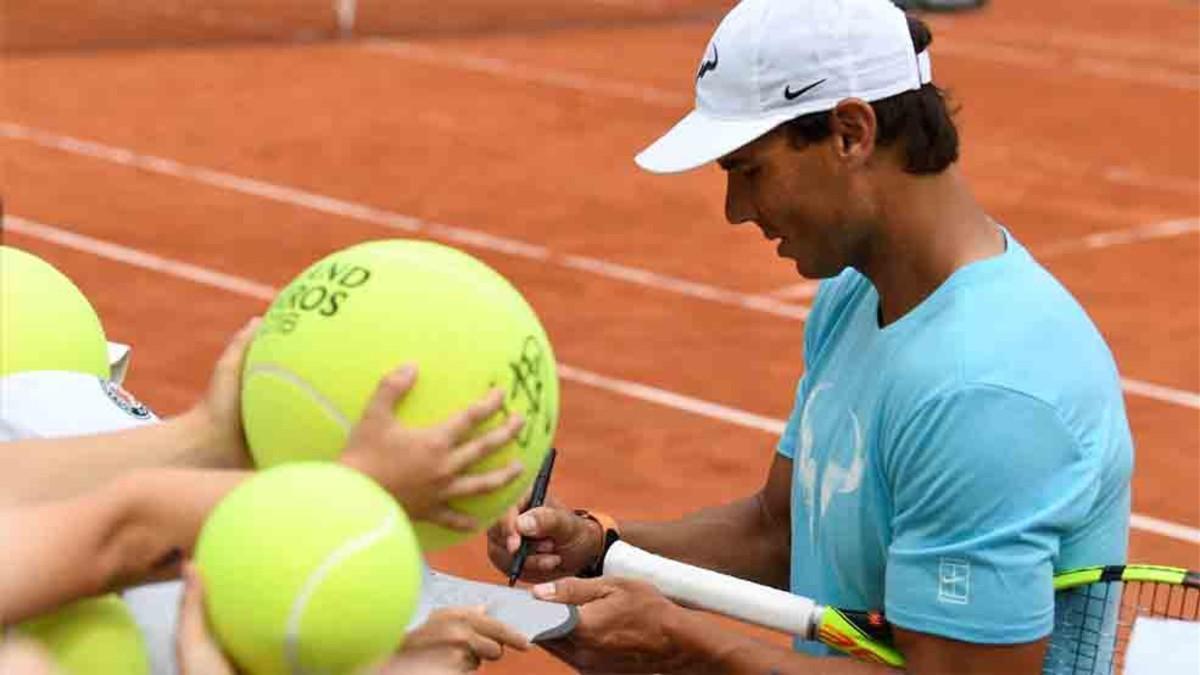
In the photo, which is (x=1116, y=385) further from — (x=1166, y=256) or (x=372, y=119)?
(x=372, y=119)

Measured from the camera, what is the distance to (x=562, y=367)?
11.7 metres

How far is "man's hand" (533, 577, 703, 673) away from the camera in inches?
179

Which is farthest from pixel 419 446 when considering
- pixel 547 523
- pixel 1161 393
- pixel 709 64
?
pixel 1161 393

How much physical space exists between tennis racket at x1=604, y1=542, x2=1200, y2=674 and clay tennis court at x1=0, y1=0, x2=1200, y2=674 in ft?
11.1

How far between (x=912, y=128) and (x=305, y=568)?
83.9 inches

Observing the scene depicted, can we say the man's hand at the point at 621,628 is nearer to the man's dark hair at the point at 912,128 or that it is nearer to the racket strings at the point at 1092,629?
the racket strings at the point at 1092,629

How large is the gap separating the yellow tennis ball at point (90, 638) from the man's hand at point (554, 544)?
180cm

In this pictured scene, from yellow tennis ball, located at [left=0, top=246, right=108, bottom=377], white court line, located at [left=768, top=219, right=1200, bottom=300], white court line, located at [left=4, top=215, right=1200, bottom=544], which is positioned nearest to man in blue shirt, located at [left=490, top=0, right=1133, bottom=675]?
yellow tennis ball, located at [left=0, top=246, right=108, bottom=377]

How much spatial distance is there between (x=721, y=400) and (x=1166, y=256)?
4.83 meters

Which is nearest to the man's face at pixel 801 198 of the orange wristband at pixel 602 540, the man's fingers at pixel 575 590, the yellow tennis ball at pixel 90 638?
the man's fingers at pixel 575 590

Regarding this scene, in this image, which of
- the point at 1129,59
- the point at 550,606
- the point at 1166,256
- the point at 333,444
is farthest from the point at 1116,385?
the point at 1129,59

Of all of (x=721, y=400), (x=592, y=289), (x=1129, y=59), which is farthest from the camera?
(x=1129, y=59)

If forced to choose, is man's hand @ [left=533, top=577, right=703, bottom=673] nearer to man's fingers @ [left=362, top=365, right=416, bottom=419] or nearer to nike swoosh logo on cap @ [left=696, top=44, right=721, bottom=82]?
nike swoosh logo on cap @ [left=696, top=44, right=721, bottom=82]

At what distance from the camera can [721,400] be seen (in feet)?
37.4
